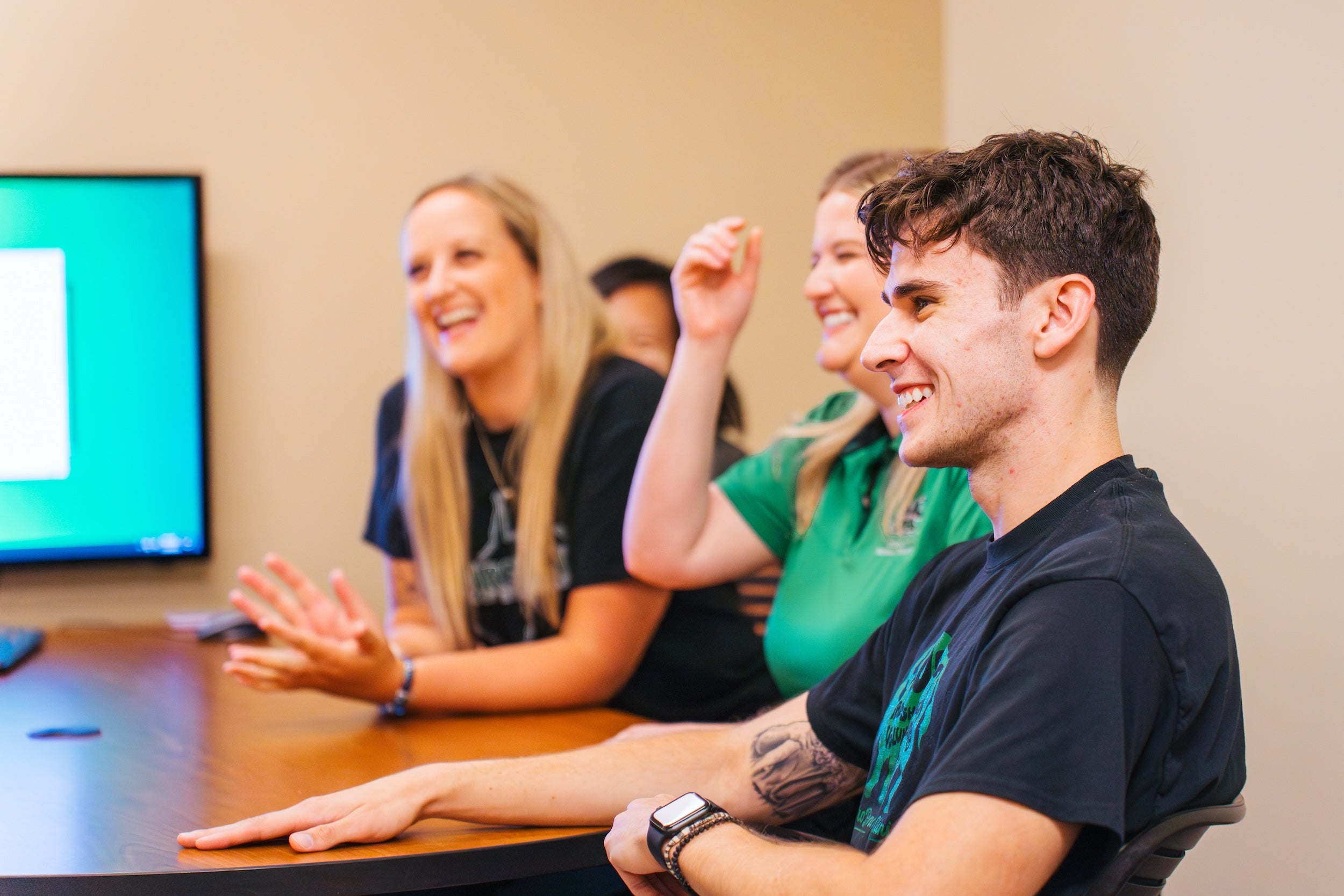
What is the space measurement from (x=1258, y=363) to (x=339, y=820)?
1.25m

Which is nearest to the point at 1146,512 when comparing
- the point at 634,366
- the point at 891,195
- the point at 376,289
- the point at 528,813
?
the point at 891,195

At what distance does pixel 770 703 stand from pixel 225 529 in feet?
5.17

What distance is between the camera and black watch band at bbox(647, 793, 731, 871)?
3.19 feet

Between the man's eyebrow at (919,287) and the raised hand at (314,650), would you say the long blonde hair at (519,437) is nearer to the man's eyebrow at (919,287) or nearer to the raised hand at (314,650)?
the raised hand at (314,650)

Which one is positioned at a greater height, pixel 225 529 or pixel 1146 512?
pixel 1146 512

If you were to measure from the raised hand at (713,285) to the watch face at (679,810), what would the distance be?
857mm

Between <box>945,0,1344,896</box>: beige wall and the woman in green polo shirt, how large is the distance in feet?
1.34

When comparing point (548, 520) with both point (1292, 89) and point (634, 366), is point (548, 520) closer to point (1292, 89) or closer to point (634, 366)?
point (634, 366)

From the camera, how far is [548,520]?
1.86 m

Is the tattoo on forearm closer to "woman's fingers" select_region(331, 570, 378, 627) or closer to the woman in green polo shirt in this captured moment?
the woman in green polo shirt

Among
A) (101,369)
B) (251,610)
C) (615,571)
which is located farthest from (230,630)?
(615,571)

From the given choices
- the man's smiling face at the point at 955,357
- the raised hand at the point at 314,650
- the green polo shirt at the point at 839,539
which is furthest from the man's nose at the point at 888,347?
the raised hand at the point at 314,650

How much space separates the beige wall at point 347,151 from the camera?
8.80 ft

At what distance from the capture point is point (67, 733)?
1.56m
